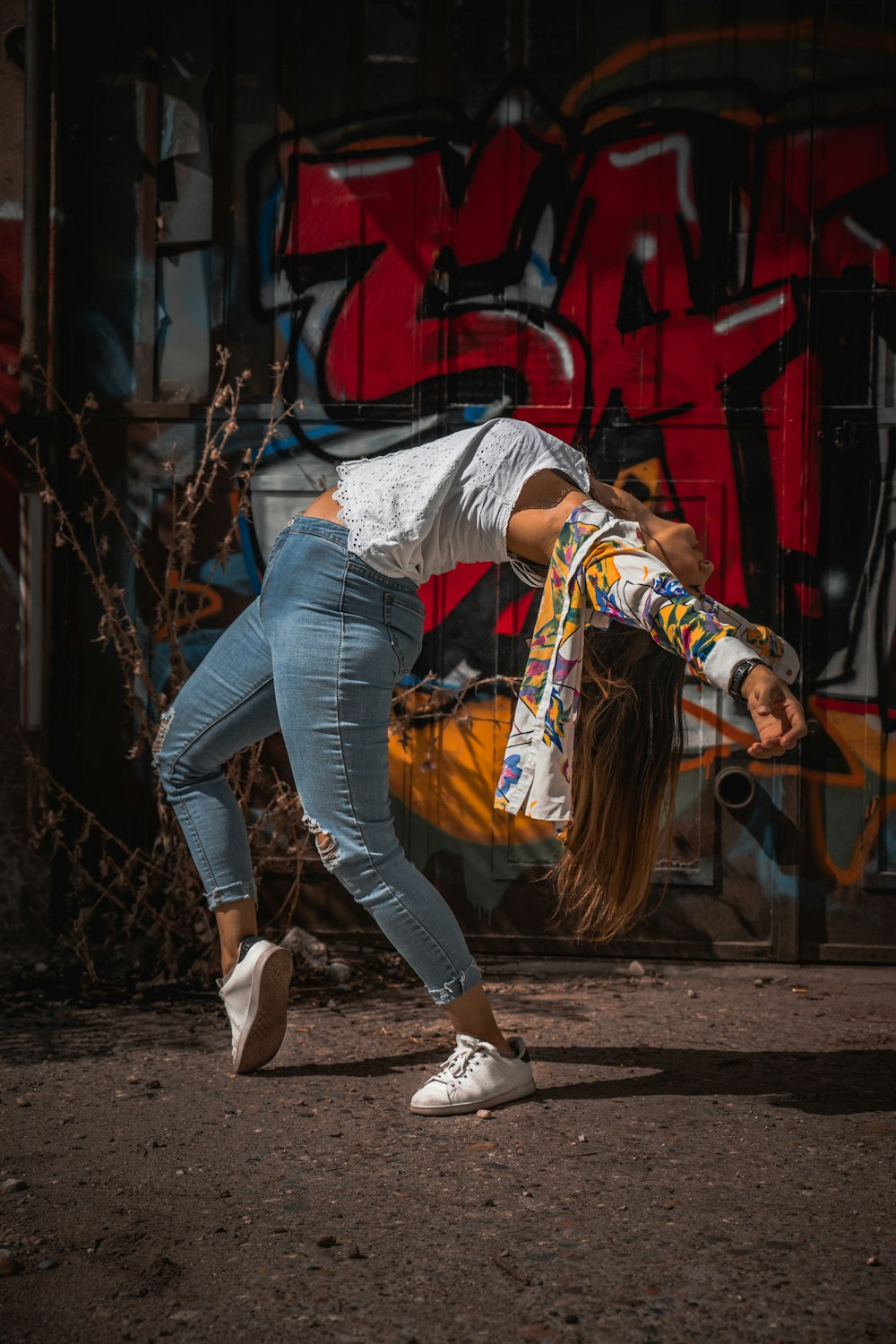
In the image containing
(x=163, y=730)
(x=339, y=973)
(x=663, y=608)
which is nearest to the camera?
(x=663, y=608)

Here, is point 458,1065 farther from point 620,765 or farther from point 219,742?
point 219,742

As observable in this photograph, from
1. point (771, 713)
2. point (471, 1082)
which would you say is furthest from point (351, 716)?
point (771, 713)

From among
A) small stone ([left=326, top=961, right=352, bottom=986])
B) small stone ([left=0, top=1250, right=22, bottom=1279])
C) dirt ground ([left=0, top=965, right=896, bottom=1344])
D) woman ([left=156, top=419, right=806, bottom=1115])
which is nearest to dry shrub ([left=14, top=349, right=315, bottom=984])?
small stone ([left=326, top=961, right=352, bottom=986])

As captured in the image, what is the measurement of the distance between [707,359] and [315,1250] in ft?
10.4

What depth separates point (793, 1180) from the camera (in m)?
2.61

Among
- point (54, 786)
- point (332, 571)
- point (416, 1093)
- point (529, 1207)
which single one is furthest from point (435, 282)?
point (529, 1207)

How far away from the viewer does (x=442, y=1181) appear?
8.62ft

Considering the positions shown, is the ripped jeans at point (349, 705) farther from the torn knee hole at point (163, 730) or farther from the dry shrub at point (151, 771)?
the dry shrub at point (151, 771)

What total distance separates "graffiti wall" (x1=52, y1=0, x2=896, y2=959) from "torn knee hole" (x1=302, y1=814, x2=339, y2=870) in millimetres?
1472

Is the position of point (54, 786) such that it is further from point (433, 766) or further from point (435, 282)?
point (435, 282)

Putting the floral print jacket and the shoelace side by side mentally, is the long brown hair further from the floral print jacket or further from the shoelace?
the shoelace

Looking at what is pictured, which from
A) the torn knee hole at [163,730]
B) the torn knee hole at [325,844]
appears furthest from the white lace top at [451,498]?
the torn knee hole at [163,730]

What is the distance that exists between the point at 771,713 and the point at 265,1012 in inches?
60.6

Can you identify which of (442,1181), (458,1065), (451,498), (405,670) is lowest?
(442,1181)
